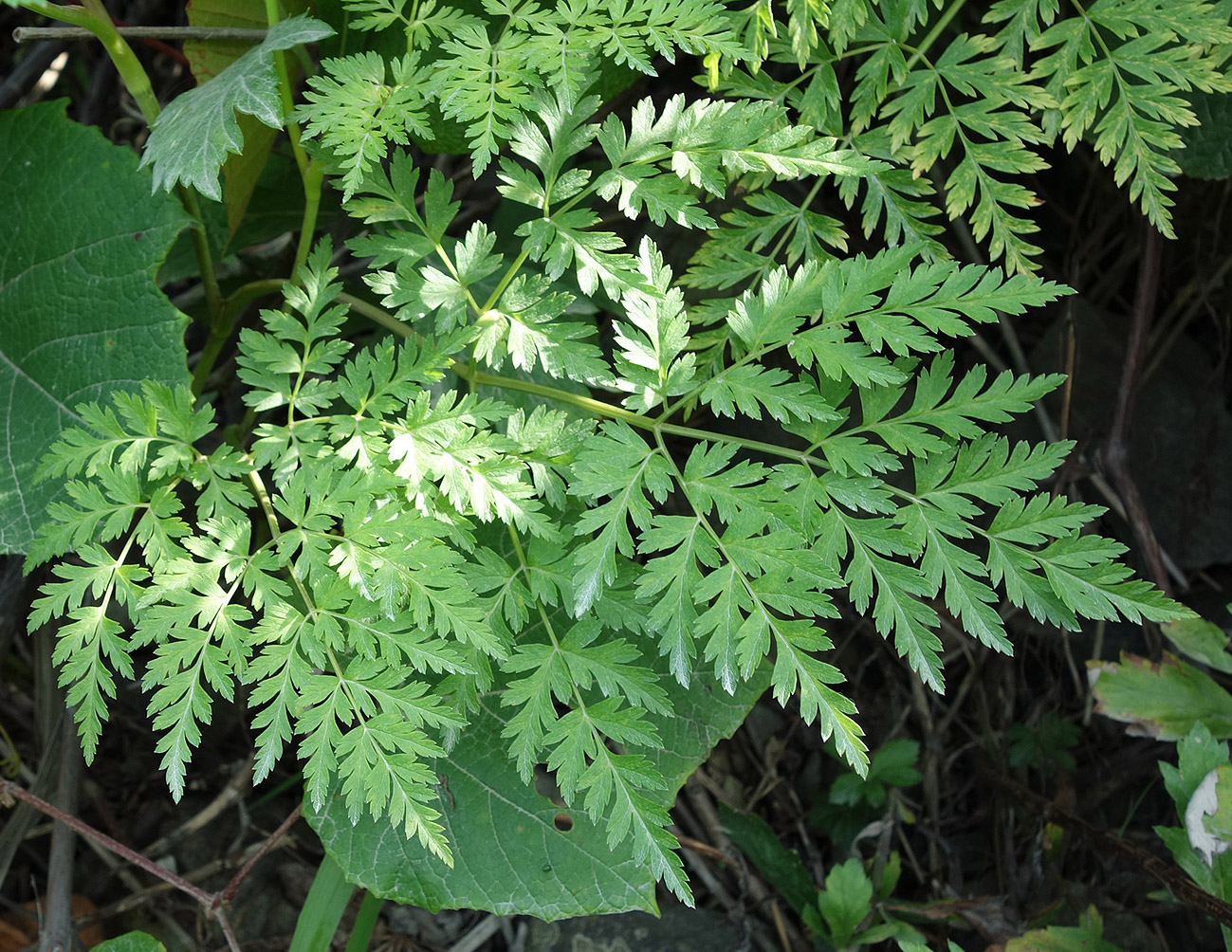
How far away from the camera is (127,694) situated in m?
2.30

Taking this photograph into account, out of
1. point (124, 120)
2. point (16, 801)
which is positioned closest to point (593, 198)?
point (124, 120)

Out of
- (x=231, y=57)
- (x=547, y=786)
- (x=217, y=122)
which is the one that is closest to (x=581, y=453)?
(x=217, y=122)

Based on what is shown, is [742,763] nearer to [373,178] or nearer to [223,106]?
[373,178]

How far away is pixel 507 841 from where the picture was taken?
67.4 inches

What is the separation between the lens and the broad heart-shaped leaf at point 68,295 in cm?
165

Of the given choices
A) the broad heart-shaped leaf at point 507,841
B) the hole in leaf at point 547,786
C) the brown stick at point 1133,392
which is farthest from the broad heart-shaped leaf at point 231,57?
the brown stick at point 1133,392

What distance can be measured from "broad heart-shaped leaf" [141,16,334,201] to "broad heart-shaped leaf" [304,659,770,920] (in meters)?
1.03

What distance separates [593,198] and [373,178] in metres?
1.00

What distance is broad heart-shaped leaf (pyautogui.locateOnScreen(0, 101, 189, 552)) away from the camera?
165cm

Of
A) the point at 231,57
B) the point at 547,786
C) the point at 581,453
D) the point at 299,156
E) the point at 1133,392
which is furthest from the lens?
the point at 1133,392

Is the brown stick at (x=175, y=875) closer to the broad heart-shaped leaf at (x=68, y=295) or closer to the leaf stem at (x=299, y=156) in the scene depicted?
the broad heart-shaped leaf at (x=68, y=295)

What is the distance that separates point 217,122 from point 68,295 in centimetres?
63

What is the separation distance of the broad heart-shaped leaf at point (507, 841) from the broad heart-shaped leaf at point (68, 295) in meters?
0.82

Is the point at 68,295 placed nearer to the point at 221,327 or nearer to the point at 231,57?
the point at 221,327
